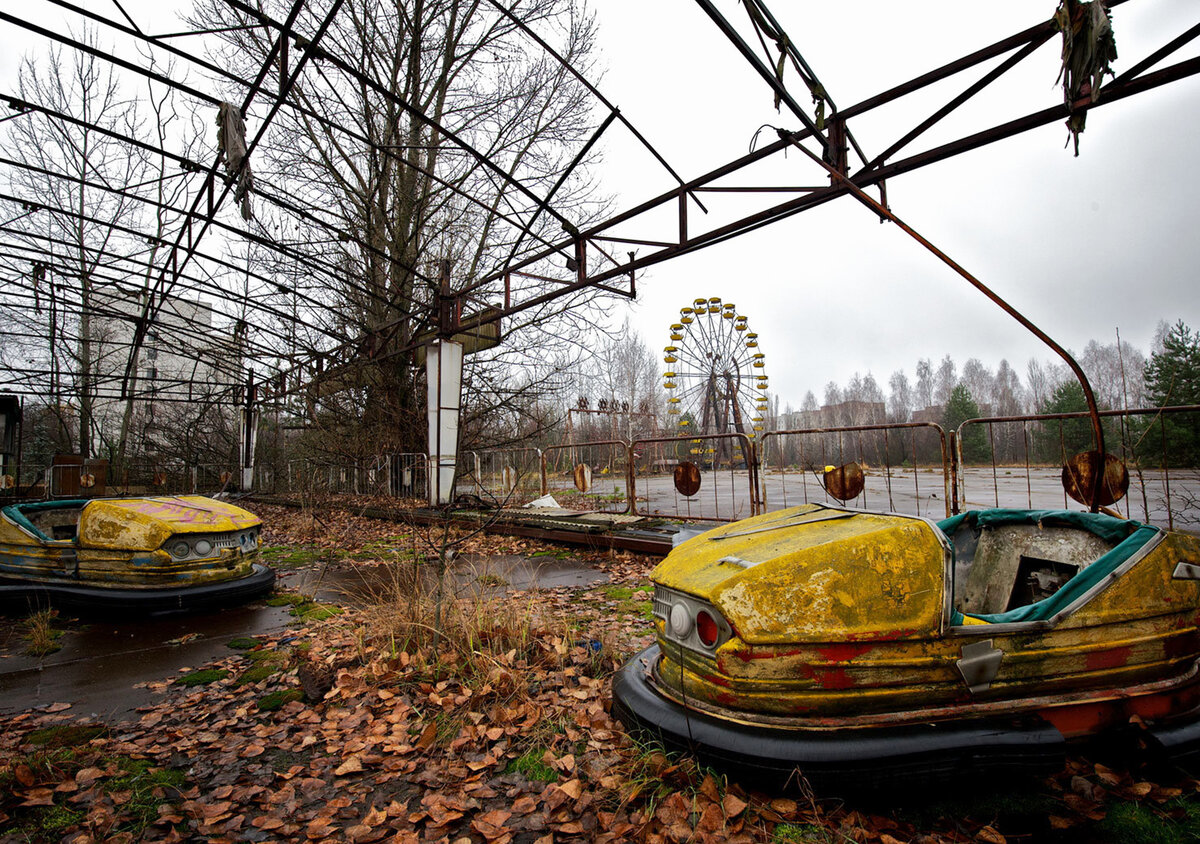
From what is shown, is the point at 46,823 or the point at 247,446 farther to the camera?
the point at 247,446

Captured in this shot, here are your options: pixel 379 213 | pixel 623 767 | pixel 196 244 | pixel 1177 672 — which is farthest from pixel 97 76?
pixel 1177 672

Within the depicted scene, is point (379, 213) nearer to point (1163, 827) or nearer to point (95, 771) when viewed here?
point (95, 771)

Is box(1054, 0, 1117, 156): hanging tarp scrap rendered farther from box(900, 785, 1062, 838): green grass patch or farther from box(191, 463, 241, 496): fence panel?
box(191, 463, 241, 496): fence panel

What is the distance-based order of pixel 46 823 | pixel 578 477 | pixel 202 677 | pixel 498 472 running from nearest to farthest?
pixel 46 823, pixel 202 677, pixel 578 477, pixel 498 472

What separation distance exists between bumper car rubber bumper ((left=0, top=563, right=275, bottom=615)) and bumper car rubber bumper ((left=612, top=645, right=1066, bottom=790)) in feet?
13.8

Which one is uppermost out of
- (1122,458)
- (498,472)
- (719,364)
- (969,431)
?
(719,364)

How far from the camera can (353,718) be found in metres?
2.59

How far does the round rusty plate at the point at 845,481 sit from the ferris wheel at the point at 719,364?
48.3ft

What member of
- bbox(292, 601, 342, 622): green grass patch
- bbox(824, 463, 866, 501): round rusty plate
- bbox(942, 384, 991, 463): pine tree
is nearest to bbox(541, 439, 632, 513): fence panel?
bbox(824, 463, 866, 501): round rusty plate

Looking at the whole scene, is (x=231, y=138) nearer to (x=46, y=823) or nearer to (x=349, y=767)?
(x=46, y=823)

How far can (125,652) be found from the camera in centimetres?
358

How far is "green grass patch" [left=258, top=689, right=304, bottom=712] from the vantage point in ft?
9.07

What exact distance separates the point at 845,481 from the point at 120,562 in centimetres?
610

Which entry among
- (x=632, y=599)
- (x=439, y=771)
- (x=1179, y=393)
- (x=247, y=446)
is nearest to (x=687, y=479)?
(x=632, y=599)
